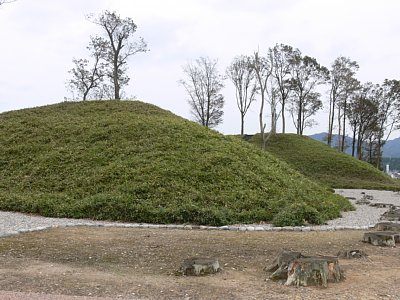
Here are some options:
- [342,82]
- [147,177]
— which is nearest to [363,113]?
[342,82]

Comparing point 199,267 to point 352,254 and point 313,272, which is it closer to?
point 313,272

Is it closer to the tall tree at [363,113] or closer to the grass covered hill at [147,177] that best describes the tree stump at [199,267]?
the grass covered hill at [147,177]

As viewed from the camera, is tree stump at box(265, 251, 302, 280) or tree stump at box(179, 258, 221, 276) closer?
tree stump at box(265, 251, 302, 280)

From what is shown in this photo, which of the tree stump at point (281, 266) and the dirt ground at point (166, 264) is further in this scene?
the tree stump at point (281, 266)

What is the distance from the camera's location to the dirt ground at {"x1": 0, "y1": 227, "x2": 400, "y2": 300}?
423 centimetres

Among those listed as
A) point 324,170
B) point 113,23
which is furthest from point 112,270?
point 113,23

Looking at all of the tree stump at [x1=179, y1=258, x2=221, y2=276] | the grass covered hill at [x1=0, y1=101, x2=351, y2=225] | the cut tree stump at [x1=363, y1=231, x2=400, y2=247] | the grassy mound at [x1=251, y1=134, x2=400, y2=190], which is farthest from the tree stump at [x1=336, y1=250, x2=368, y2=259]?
the grassy mound at [x1=251, y1=134, x2=400, y2=190]

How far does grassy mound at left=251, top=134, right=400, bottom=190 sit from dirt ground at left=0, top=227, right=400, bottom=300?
1953 cm

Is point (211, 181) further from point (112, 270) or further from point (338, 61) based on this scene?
point (338, 61)

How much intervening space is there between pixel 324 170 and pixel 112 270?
26.2 meters

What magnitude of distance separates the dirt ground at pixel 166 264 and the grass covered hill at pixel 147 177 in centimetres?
181

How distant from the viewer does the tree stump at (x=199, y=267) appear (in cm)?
489

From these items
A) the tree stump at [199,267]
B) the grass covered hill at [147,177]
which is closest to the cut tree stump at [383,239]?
the grass covered hill at [147,177]

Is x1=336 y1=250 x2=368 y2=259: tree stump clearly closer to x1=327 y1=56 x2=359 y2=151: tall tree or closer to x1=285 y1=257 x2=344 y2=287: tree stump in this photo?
x1=285 y1=257 x2=344 y2=287: tree stump
